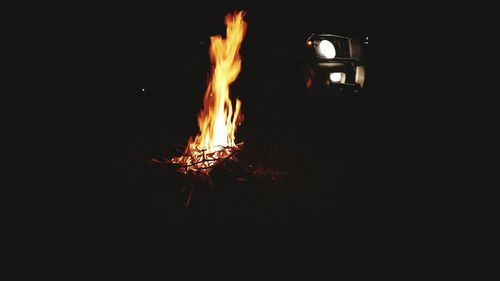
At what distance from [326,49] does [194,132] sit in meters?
2.41

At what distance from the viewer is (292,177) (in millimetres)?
4281

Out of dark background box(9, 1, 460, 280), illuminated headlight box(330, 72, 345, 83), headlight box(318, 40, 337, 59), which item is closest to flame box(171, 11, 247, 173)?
dark background box(9, 1, 460, 280)

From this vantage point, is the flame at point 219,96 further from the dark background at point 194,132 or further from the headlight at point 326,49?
the headlight at point 326,49

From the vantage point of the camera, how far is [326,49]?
5234 millimetres

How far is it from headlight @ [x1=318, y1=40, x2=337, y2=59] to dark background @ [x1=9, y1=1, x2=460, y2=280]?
0.62m

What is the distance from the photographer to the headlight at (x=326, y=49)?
16.9 feet

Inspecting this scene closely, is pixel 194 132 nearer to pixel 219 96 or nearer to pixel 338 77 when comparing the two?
pixel 219 96

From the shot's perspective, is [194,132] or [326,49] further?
[194,132]

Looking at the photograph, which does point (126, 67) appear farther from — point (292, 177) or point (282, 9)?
point (292, 177)

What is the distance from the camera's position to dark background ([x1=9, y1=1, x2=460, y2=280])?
314cm

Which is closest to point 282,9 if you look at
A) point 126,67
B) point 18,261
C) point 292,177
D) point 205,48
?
point 205,48

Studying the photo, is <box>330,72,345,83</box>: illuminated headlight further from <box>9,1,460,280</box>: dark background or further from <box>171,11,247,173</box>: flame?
<box>171,11,247,173</box>: flame

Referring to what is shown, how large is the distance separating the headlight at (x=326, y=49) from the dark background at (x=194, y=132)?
0.62 metres

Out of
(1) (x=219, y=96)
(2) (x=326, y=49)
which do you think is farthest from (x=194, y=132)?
(2) (x=326, y=49)
